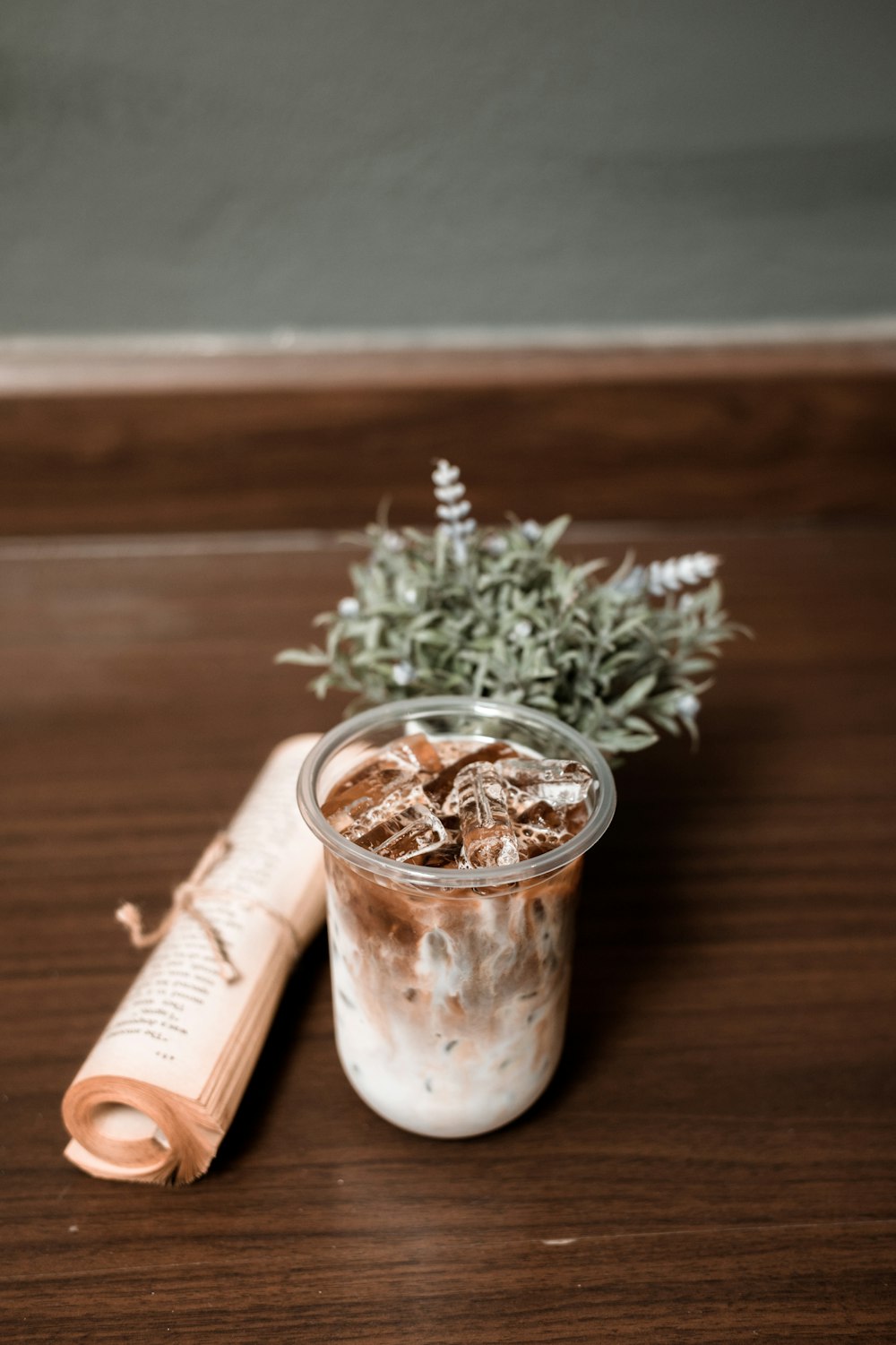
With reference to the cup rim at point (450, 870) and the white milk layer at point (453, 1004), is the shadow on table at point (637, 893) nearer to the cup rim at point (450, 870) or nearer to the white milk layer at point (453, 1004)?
the white milk layer at point (453, 1004)

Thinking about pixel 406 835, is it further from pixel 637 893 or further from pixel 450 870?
pixel 637 893

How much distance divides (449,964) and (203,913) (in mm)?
175

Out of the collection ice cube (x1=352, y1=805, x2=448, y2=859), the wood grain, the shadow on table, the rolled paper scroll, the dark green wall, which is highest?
the dark green wall

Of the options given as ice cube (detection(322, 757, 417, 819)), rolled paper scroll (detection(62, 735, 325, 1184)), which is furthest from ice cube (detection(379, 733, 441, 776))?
rolled paper scroll (detection(62, 735, 325, 1184))

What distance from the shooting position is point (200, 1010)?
20.0 inches

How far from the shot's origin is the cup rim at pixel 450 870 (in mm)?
425

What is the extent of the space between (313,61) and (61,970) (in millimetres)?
816

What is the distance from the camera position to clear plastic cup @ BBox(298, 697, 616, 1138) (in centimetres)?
44

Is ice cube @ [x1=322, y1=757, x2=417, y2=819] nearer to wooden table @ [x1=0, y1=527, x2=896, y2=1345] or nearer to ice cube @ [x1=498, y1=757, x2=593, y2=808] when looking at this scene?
ice cube @ [x1=498, y1=757, x2=593, y2=808]

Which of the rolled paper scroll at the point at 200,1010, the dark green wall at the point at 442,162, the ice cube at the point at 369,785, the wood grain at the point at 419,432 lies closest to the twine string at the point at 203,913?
the rolled paper scroll at the point at 200,1010

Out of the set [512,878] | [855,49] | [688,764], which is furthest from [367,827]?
[855,49]

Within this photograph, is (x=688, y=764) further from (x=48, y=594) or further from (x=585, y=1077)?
(x=48, y=594)

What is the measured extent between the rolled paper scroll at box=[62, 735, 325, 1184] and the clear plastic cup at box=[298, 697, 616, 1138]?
0.05 metres

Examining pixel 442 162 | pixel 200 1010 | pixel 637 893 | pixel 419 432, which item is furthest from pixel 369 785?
pixel 442 162
